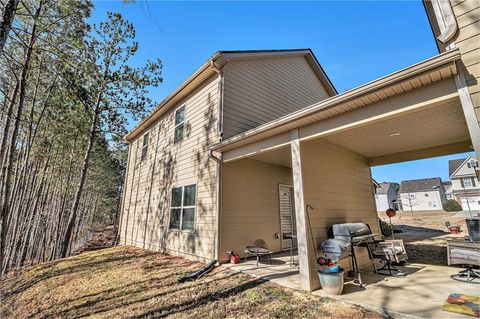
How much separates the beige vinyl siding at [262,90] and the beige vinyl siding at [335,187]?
2.68 meters

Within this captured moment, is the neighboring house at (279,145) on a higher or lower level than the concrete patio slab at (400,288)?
higher

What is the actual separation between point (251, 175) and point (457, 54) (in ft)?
16.5

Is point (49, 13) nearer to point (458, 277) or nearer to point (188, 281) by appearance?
point (188, 281)

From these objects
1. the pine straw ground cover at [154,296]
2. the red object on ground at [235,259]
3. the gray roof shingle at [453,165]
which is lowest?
the pine straw ground cover at [154,296]

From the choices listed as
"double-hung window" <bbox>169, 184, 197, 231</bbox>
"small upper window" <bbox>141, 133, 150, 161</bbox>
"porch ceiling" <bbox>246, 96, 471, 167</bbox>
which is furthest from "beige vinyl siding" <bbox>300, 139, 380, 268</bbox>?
"small upper window" <bbox>141, 133, 150, 161</bbox>

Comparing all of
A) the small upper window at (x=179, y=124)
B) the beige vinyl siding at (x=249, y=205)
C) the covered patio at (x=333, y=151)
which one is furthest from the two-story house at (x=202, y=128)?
the covered patio at (x=333, y=151)

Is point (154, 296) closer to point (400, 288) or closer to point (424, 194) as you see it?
point (400, 288)

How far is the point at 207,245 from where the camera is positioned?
6000 millimetres

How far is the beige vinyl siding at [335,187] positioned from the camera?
4504 mm

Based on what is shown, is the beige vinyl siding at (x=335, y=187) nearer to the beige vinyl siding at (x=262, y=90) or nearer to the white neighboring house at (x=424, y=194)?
the beige vinyl siding at (x=262, y=90)

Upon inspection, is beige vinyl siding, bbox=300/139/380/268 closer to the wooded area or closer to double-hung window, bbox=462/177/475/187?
the wooded area

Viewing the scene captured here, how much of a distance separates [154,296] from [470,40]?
19.7ft

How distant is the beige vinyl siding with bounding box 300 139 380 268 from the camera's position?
177 inches

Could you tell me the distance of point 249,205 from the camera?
6.53 metres
